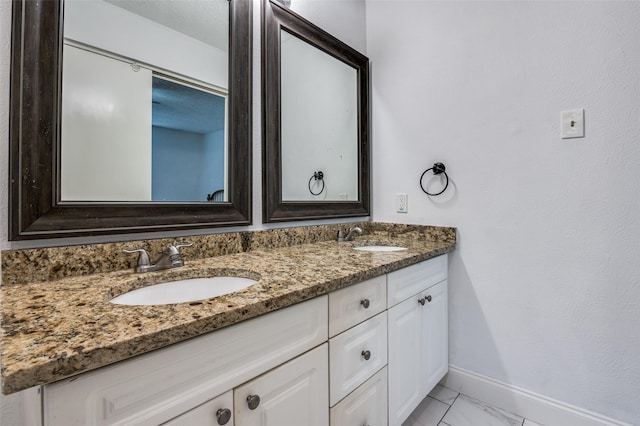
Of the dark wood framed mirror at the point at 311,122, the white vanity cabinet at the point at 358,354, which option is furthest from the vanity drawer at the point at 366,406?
the dark wood framed mirror at the point at 311,122

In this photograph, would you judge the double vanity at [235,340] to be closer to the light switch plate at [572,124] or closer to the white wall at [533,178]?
the white wall at [533,178]

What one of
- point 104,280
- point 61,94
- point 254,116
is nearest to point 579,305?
point 254,116

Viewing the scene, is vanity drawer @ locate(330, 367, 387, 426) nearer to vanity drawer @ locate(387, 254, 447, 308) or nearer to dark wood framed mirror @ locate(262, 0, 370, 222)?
vanity drawer @ locate(387, 254, 447, 308)

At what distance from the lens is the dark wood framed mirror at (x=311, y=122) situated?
138 centimetres

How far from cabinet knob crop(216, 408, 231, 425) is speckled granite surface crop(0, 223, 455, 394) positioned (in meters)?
0.18

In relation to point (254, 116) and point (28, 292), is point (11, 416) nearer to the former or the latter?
point (28, 292)

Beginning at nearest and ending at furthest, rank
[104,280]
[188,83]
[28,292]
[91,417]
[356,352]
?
[91,417], [28,292], [104,280], [356,352], [188,83]

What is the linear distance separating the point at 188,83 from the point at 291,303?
907 mm

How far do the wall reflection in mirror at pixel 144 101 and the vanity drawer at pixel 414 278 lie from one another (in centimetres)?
74

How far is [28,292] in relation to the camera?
712 millimetres

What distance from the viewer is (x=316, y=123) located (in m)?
1.65

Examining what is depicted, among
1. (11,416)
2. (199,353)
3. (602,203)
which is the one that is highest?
(602,203)

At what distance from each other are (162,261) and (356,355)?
2.22ft

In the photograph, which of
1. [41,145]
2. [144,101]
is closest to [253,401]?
[41,145]
